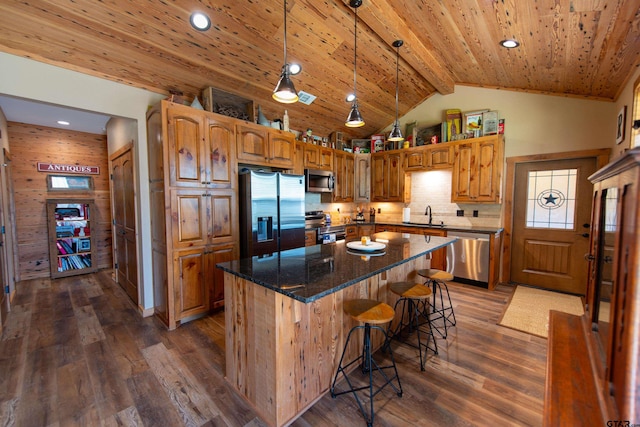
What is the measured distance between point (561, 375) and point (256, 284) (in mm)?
1474

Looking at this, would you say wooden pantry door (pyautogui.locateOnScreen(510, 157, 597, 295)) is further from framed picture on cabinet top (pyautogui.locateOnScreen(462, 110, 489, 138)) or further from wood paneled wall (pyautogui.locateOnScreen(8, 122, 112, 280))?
wood paneled wall (pyautogui.locateOnScreen(8, 122, 112, 280))

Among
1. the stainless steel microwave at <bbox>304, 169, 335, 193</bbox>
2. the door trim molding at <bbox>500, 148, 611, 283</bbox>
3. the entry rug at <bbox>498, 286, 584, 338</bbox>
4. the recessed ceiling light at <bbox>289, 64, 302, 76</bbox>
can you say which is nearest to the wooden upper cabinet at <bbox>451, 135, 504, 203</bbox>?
the door trim molding at <bbox>500, 148, 611, 283</bbox>

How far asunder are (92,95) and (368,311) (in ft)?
11.2

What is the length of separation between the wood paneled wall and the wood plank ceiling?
10.5 ft

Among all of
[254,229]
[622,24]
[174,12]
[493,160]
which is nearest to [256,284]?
[254,229]

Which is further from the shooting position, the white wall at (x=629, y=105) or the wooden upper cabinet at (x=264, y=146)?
the wooden upper cabinet at (x=264, y=146)

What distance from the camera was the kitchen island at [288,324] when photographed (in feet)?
5.10

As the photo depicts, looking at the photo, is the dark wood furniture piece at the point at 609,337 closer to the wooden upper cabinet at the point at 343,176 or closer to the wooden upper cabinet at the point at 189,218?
the wooden upper cabinet at the point at 189,218

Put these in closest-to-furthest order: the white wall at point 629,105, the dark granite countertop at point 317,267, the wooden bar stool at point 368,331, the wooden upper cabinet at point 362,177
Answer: the dark granite countertop at point 317,267 < the wooden bar stool at point 368,331 < the white wall at point 629,105 < the wooden upper cabinet at point 362,177

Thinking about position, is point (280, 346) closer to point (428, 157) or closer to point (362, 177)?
point (428, 157)

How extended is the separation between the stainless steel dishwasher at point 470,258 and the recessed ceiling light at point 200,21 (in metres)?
4.32

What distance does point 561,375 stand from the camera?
1.05 m

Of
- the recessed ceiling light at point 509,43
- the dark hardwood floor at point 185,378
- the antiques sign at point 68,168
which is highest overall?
the recessed ceiling light at point 509,43

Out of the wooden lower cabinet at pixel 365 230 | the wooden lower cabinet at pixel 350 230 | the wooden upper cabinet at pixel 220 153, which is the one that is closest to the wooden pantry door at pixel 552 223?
the wooden lower cabinet at pixel 365 230
